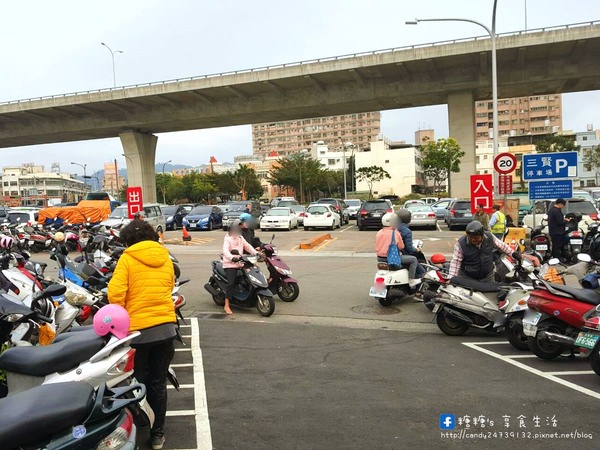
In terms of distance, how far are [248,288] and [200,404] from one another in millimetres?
4138

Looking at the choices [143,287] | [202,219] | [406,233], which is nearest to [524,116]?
[202,219]

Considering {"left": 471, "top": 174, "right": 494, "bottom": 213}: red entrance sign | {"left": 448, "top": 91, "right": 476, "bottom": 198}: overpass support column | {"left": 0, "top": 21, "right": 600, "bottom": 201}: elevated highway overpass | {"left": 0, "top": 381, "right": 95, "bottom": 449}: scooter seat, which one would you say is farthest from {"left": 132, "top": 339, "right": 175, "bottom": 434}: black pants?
{"left": 448, "top": 91, "right": 476, "bottom": 198}: overpass support column

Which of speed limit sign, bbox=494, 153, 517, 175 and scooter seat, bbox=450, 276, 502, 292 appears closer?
scooter seat, bbox=450, 276, 502, 292

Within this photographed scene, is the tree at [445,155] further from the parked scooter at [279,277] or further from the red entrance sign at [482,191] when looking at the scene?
the parked scooter at [279,277]

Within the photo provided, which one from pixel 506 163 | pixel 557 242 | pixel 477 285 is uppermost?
pixel 506 163

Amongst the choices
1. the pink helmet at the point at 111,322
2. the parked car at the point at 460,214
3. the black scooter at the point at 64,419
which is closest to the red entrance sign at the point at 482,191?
the parked car at the point at 460,214

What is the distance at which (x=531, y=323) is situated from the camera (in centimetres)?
610

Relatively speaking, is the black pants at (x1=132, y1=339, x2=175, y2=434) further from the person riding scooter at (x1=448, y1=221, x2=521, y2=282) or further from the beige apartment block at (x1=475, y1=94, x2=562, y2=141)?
the beige apartment block at (x1=475, y1=94, x2=562, y2=141)

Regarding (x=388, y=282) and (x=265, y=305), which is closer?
(x=265, y=305)

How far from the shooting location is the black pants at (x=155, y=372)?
157 inches

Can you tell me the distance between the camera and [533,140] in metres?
96.1

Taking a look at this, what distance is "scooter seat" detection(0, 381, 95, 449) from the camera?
241 centimetres

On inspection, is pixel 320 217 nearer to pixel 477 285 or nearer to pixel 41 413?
pixel 477 285

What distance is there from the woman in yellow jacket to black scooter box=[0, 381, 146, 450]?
1176 millimetres
